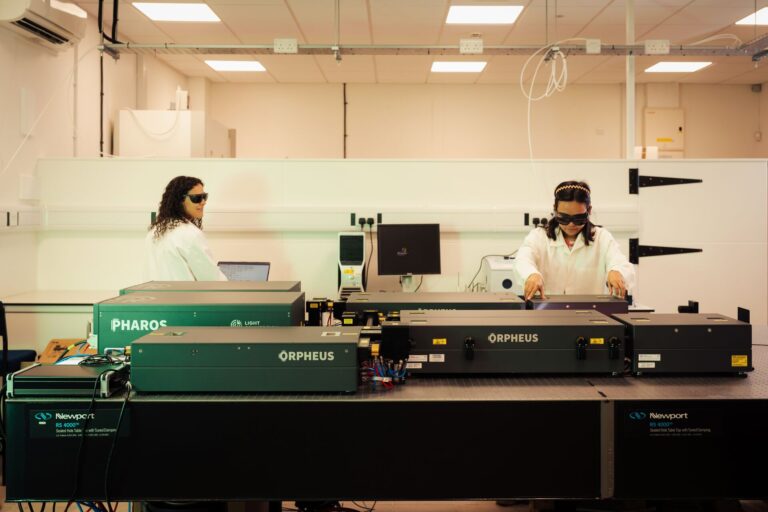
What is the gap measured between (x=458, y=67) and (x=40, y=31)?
3989mm

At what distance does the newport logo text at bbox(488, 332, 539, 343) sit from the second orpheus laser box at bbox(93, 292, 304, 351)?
19.8 inches

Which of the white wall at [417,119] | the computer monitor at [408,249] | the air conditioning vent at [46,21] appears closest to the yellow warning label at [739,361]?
the computer monitor at [408,249]

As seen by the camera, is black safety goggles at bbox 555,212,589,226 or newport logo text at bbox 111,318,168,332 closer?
newport logo text at bbox 111,318,168,332

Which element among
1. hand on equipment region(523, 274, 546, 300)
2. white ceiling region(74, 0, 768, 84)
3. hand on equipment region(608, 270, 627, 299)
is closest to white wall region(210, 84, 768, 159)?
white ceiling region(74, 0, 768, 84)

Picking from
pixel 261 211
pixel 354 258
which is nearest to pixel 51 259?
pixel 261 211

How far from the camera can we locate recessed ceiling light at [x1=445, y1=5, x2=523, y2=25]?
4480mm

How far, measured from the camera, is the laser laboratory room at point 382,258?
114cm

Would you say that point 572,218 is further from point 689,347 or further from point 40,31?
point 40,31

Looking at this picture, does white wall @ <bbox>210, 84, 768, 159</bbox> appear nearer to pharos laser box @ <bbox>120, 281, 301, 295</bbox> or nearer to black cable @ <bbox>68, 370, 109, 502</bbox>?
pharos laser box @ <bbox>120, 281, 301, 295</bbox>

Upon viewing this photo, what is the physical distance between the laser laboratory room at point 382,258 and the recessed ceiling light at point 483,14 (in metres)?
Answer: 0.03

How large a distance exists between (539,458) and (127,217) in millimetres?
3614

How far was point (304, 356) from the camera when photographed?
116 centimetres

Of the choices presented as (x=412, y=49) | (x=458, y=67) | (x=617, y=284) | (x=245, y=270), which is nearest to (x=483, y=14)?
(x=412, y=49)

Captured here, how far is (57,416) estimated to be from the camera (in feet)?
3.71
